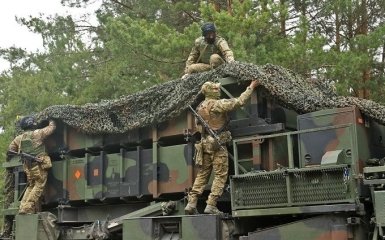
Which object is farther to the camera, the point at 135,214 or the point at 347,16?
the point at 347,16

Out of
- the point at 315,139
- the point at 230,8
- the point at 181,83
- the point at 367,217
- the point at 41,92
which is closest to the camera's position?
the point at 367,217

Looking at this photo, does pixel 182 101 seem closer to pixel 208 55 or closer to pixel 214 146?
pixel 214 146

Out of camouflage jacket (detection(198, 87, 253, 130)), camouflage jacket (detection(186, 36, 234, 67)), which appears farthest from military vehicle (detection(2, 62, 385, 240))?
camouflage jacket (detection(186, 36, 234, 67))

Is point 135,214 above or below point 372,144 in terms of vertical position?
below

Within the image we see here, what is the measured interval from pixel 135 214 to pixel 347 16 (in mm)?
10242

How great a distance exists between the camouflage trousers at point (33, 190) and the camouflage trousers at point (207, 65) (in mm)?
2568

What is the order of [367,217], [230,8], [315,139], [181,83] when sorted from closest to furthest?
[367,217], [315,139], [181,83], [230,8]

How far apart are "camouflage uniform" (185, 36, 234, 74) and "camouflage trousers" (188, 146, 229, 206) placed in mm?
1477

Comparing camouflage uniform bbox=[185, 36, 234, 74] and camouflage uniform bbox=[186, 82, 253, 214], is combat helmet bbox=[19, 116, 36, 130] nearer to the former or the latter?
camouflage uniform bbox=[185, 36, 234, 74]

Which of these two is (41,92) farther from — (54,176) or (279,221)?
(279,221)

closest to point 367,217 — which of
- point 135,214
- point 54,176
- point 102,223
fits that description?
point 135,214

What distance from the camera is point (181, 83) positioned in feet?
24.1

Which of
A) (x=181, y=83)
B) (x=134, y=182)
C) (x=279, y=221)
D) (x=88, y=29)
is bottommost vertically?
(x=279, y=221)

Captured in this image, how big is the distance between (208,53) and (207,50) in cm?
4
